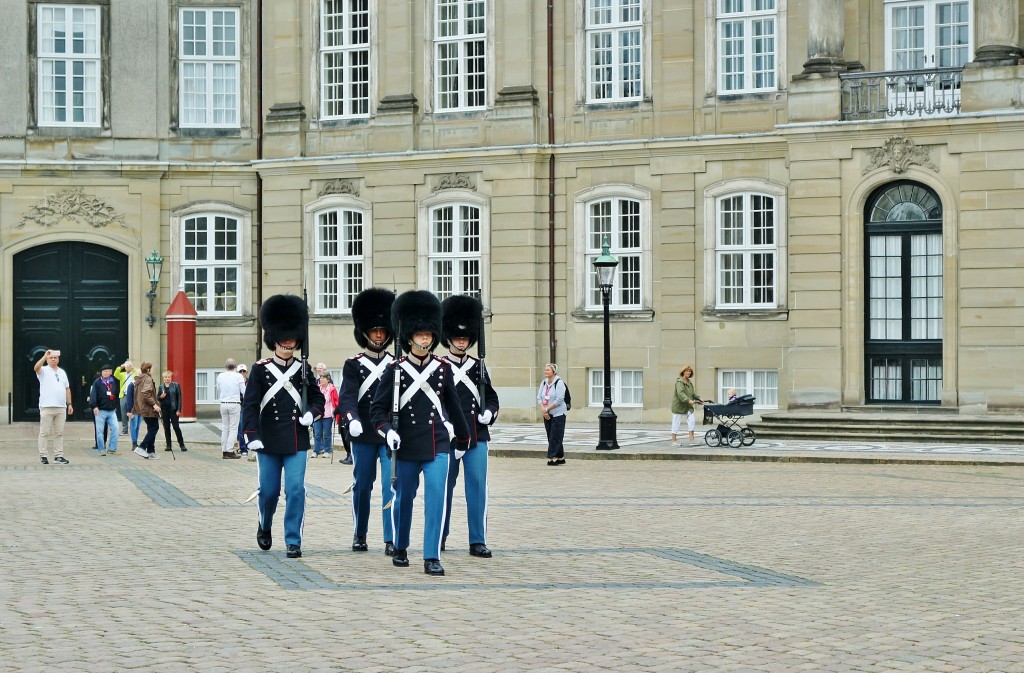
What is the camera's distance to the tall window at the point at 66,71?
40750mm

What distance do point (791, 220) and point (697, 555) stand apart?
66.9 feet

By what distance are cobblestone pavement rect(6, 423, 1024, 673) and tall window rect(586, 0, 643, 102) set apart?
17.1 metres

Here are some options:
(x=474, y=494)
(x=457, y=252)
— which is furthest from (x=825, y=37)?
(x=474, y=494)

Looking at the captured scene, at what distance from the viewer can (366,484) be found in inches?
581

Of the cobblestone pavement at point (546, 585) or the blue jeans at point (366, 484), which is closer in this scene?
the cobblestone pavement at point (546, 585)

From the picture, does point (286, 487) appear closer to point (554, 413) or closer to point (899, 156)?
point (554, 413)

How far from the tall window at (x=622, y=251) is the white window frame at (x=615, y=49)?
7.46 ft

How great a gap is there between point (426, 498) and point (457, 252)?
25368 mm

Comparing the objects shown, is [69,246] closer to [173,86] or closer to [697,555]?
[173,86]

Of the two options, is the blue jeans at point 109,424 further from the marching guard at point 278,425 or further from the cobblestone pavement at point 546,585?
the marching guard at point 278,425

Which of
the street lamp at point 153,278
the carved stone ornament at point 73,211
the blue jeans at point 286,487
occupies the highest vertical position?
the carved stone ornament at point 73,211

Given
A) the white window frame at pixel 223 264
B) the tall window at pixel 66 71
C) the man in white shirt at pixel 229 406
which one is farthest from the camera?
the white window frame at pixel 223 264

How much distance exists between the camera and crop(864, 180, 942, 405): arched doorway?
109 feet

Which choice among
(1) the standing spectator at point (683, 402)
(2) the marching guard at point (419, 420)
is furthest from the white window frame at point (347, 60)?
(2) the marching guard at point (419, 420)
